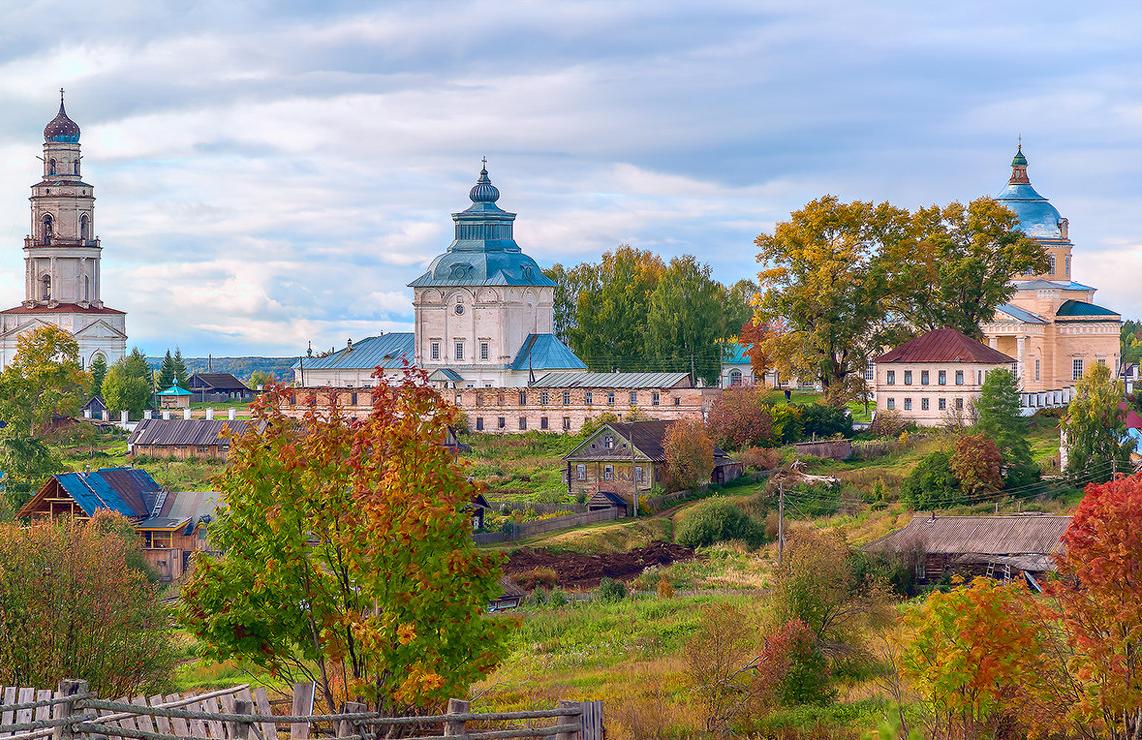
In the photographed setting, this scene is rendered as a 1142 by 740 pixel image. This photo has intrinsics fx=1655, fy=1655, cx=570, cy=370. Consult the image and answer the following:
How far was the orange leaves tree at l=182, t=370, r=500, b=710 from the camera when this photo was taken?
1625 cm

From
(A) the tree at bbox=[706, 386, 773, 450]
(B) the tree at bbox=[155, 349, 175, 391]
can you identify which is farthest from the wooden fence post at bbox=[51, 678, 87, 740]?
(B) the tree at bbox=[155, 349, 175, 391]

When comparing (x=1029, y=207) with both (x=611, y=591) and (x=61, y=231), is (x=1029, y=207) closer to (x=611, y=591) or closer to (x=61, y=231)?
(x=611, y=591)

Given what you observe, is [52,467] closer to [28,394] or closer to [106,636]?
[28,394]

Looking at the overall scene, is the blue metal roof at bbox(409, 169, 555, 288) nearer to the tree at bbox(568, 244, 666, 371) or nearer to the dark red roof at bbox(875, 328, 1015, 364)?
the tree at bbox(568, 244, 666, 371)

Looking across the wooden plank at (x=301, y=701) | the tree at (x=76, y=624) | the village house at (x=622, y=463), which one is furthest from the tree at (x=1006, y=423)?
the wooden plank at (x=301, y=701)

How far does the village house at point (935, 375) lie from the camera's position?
5725 centimetres

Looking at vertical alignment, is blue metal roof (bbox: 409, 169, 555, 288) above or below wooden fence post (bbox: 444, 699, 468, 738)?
above

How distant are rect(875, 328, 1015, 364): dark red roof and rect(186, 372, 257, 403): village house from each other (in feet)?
147

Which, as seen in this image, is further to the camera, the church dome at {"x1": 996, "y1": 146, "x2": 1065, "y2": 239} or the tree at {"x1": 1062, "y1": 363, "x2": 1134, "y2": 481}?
the church dome at {"x1": 996, "y1": 146, "x2": 1065, "y2": 239}

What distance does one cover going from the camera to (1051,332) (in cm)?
6625

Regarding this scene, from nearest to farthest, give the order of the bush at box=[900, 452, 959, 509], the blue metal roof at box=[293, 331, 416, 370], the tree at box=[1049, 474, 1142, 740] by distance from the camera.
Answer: the tree at box=[1049, 474, 1142, 740]
the bush at box=[900, 452, 959, 509]
the blue metal roof at box=[293, 331, 416, 370]

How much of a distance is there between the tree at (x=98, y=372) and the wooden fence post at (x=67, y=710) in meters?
73.1

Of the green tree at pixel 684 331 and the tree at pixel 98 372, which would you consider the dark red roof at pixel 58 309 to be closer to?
the tree at pixel 98 372

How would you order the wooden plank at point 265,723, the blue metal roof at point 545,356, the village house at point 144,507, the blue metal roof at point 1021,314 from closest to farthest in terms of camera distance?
the wooden plank at point 265,723, the village house at point 144,507, the blue metal roof at point 1021,314, the blue metal roof at point 545,356
